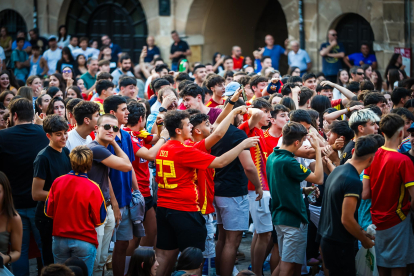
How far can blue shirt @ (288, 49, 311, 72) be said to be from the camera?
1447 cm

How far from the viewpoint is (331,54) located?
14.1 m

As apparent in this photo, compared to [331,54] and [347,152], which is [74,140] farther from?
[331,54]

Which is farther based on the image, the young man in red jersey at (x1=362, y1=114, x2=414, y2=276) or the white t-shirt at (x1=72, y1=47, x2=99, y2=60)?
the white t-shirt at (x1=72, y1=47, x2=99, y2=60)

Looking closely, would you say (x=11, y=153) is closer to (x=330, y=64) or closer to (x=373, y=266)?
(x=373, y=266)

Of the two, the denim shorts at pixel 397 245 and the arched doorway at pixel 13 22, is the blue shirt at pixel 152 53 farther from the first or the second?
the denim shorts at pixel 397 245

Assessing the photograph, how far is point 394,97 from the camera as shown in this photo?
807 centimetres

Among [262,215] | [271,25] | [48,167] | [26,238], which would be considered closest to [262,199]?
[262,215]

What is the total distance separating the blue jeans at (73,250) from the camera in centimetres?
466

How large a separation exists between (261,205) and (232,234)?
1.56 feet

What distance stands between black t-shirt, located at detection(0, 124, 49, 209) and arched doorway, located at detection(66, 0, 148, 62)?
12.6m

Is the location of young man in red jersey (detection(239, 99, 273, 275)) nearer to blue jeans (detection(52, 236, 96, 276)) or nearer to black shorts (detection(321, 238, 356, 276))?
black shorts (detection(321, 238, 356, 276))

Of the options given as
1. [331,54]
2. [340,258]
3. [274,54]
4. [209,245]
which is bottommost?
[209,245]

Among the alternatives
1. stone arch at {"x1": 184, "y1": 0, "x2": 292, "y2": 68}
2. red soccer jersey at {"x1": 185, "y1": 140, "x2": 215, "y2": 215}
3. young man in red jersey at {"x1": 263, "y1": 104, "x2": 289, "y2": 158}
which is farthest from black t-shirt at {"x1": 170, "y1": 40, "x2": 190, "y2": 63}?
red soccer jersey at {"x1": 185, "y1": 140, "x2": 215, "y2": 215}

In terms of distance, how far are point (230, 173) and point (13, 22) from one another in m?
15.7
